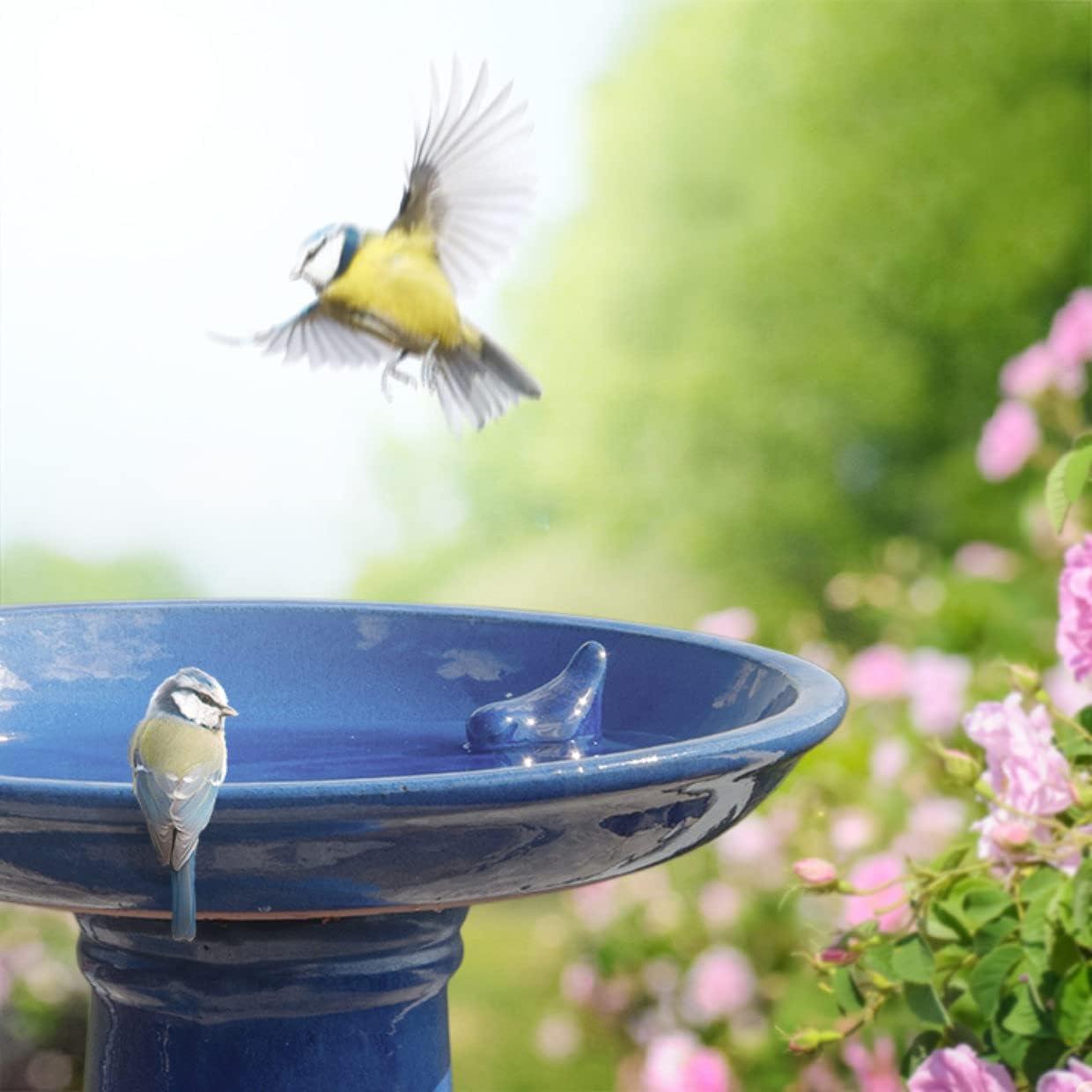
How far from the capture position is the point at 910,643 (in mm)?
2719

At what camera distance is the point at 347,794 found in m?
0.72

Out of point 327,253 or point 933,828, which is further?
point 933,828

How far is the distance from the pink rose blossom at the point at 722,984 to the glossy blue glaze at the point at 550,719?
137 centimetres

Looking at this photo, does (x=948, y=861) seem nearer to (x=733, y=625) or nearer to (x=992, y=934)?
(x=992, y=934)

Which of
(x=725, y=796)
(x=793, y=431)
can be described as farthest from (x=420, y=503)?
(x=725, y=796)

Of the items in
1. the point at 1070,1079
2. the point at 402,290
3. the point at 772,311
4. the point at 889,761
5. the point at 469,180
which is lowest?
the point at 1070,1079

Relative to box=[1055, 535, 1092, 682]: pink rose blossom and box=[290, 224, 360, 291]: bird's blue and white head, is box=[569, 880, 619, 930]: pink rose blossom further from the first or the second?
box=[290, 224, 360, 291]: bird's blue and white head

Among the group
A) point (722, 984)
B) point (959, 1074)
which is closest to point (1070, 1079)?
A: point (959, 1074)

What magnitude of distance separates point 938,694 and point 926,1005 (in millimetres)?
1087

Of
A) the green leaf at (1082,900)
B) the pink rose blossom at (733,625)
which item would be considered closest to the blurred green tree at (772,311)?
the pink rose blossom at (733,625)

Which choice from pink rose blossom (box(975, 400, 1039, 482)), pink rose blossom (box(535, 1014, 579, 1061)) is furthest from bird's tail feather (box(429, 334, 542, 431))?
pink rose blossom (box(535, 1014, 579, 1061))

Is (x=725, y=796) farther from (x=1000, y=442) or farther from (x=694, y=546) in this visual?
(x=694, y=546)

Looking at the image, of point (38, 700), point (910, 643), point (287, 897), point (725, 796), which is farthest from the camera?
point (910, 643)

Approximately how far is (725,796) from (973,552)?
7.48 feet
